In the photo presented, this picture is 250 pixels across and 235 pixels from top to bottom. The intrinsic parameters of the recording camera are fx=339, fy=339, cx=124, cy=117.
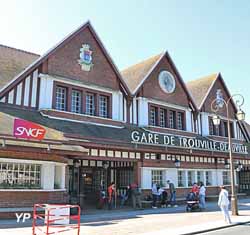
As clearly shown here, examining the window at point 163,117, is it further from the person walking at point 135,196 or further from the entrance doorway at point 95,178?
the person walking at point 135,196

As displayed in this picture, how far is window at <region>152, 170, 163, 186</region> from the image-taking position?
21111mm

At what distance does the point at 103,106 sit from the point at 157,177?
18.5 ft

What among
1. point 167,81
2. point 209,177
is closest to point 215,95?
point 167,81

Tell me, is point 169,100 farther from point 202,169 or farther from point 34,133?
point 34,133

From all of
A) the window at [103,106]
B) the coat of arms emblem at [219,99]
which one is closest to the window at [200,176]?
the coat of arms emblem at [219,99]

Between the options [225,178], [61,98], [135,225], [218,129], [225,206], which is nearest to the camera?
[135,225]

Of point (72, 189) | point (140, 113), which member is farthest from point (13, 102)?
point (140, 113)

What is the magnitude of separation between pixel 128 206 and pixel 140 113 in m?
Answer: 6.08

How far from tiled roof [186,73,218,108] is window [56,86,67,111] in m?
12.2

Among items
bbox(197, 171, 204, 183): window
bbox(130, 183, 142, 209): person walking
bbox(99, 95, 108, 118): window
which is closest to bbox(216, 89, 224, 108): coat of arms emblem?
bbox(197, 171, 204, 183): window

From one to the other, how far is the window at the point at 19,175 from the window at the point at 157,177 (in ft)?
27.8

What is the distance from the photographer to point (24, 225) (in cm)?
1172

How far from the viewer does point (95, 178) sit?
2014 cm

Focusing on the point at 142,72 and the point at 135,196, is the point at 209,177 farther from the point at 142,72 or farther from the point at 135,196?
the point at 142,72
